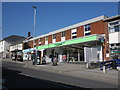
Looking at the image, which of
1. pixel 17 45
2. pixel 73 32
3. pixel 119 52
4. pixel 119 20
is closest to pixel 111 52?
pixel 119 52

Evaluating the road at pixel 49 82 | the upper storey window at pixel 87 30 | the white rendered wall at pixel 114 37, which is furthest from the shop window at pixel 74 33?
the road at pixel 49 82

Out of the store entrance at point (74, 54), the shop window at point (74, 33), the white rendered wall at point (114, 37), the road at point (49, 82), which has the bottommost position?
the road at point (49, 82)

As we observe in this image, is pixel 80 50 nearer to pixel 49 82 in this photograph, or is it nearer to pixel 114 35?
pixel 114 35

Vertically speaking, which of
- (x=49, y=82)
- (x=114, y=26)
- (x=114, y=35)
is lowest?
(x=49, y=82)

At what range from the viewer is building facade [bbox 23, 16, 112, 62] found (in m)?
21.9

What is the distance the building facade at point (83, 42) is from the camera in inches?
863

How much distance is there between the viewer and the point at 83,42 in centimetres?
2381

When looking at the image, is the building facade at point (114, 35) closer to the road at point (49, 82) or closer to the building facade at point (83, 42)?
the building facade at point (83, 42)

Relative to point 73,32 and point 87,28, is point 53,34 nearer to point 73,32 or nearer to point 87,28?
point 73,32

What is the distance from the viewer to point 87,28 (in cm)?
2686

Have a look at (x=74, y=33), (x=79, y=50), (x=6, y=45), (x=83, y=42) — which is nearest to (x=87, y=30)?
(x=74, y=33)

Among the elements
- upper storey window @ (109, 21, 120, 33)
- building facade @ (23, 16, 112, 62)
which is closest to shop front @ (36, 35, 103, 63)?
building facade @ (23, 16, 112, 62)

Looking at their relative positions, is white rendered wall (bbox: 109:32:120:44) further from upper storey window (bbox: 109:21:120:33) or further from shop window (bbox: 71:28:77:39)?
shop window (bbox: 71:28:77:39)

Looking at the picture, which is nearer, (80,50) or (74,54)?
Result: (80,50)
